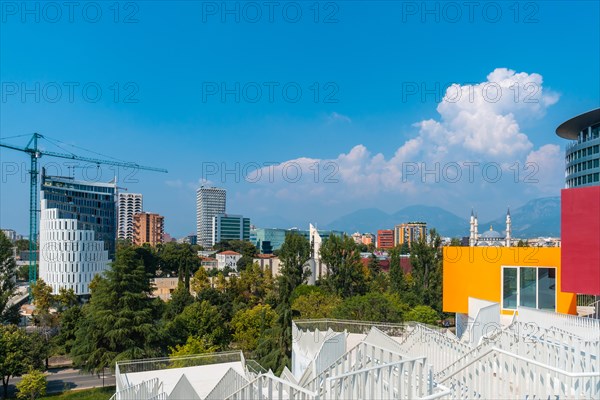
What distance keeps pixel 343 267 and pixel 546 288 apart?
63.4 feet

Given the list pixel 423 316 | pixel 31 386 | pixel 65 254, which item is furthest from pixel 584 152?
pixel 65 254

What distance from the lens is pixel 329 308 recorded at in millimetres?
24422

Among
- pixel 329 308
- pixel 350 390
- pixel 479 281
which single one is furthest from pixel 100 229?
pixel 350 390

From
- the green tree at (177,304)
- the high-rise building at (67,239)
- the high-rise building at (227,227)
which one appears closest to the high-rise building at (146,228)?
the high-rise building at (227,227)

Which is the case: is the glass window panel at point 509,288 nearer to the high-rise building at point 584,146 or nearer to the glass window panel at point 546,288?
the glass window panel at point 546,288

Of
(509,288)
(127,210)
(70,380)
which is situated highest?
(127,210)

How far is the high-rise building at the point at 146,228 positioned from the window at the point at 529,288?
378 ft

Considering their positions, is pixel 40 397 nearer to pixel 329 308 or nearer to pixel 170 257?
pixel 329 308

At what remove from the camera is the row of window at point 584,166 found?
5063 centimetres

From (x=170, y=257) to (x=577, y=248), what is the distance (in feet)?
207

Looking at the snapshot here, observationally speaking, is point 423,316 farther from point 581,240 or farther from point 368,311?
point 581,240

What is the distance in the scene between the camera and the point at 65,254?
50.8m

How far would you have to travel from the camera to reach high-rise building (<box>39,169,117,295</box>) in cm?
5066

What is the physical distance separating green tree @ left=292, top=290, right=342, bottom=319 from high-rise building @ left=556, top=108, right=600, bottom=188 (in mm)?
40479
